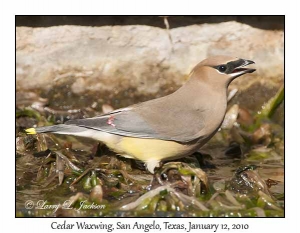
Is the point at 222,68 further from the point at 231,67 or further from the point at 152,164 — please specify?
the point at 152,164

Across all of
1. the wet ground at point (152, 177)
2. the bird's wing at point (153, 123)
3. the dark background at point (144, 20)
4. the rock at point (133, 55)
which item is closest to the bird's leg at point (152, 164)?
the wet ground at point (152, 177)

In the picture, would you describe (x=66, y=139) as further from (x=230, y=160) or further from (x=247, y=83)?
(x=247, y=83)

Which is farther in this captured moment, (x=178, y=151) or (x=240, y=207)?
(x=178, y=151)

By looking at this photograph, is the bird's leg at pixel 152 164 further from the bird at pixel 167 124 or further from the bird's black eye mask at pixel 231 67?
the bird's black eye mask at pixel 231 67

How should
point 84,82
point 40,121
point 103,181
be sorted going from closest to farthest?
point 103,181 < point 40,121 < point 84,82

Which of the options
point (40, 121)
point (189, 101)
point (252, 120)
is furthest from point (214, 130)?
point (40, 121)

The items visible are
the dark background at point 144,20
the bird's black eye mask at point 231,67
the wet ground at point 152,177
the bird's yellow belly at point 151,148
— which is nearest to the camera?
the wet ground at point 152,177
